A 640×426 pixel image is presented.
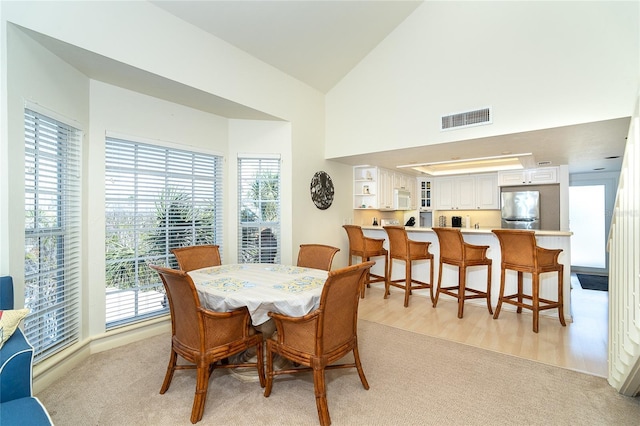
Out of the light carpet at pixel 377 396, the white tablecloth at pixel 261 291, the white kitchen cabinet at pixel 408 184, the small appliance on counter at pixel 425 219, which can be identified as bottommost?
the light carpet at pixel 377 396

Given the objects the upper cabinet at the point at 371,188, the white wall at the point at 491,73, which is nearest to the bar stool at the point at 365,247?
the upper cabinet at the point at 371,188

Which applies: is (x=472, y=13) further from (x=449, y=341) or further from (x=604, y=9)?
(x=449, y=341)

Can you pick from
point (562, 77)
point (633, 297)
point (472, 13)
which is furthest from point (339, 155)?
point (633, 297)

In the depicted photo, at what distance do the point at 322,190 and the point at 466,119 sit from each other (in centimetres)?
219

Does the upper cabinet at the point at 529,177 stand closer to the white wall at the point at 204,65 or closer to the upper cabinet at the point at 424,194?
the upper cabinet at the point at 424,194

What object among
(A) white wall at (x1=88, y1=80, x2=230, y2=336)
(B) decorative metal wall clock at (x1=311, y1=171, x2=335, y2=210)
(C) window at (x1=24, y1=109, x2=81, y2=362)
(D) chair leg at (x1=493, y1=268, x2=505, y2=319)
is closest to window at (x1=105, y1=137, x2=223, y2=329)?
(A) white wall at (x1=88, y1=80, x2=230, y2=336)

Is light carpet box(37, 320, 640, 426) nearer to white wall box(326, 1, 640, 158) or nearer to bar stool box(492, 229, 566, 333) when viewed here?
bar stool box(492, 229, 566, 333)

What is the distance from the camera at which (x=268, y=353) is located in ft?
6.72

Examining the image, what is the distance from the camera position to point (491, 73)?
11.1ft

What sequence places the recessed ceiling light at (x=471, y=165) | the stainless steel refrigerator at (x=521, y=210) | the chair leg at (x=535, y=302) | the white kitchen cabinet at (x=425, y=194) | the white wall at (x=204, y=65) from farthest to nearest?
the white kitchen cabinet at (x=425, y=194), the stainless steel refrigerator at (x=521, y=210), the recessed ceiling light at (x=471, y=165), the chair leg at (x=535, y=302), the white wall at (x=204, y=65)

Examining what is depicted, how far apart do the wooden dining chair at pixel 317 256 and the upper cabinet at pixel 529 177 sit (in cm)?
454

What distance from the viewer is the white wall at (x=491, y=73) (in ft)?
9.23

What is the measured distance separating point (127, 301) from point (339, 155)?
3.33 meters

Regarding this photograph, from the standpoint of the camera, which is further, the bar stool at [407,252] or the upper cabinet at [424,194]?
the upper cabinet at [424,194]
